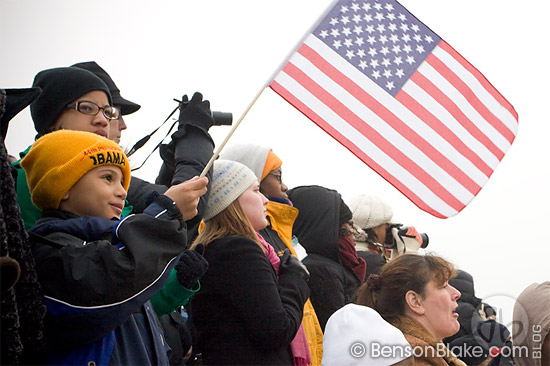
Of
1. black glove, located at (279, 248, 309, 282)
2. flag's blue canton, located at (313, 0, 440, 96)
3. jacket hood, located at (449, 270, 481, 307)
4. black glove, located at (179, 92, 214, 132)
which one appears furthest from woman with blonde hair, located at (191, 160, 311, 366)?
jacket hood, located at (449, 270, 481, 307)

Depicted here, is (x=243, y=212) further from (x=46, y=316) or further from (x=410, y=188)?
(x=46, y=316)

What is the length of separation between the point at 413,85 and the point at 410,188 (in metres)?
0.58

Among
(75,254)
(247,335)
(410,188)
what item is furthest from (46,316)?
(410,188)

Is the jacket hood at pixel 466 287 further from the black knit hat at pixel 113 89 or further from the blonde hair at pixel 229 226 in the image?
the black knit hat at pixel 113 89

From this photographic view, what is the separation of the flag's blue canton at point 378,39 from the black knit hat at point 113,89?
1.10 m

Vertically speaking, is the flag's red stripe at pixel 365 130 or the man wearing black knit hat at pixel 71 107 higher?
the flag's red stripe at pixel 365 130

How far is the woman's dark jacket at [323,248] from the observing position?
419 cm

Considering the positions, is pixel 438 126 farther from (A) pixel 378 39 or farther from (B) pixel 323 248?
(B) pixel 323 248

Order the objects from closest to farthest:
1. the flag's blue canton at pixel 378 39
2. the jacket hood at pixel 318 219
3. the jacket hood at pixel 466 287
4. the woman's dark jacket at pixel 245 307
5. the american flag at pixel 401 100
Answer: the woman's dark jacket at pixel 245 307 → the american flag at pixel 401 100 → the flag's blue canton at pixel 378 39 → the jacket hood at pixel 318 219 → the jacket hood at pixel 466 287

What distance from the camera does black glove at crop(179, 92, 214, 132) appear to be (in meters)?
3.20

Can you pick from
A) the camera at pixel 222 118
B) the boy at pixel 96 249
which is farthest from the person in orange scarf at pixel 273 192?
→ the boy at pixel 96 249

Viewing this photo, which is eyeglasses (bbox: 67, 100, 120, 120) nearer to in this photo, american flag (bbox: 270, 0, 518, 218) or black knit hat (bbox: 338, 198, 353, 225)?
american flag (bbox: 270, 0, 518, 218)

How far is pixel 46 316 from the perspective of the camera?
2.09m

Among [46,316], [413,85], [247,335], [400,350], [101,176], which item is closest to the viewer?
[46,316]
